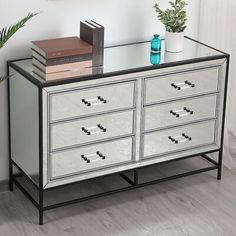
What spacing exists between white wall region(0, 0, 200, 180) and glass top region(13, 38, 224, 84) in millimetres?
74

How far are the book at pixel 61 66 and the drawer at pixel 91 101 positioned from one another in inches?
4.7

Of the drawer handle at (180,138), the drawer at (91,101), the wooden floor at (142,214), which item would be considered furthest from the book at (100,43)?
the wooden floor at (142,214)

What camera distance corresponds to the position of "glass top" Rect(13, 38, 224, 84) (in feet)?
10.8

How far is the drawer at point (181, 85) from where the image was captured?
3.48 metres

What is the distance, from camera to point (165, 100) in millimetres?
3537

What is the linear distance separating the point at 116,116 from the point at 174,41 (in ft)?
1.68

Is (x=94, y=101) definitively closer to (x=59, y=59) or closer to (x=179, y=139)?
(x=59, y=59)

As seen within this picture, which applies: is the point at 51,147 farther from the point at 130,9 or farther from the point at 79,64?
the point at 130,9

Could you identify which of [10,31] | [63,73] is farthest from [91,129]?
[10,31]

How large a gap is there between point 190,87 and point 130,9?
0.52m

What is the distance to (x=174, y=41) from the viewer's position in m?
3.62

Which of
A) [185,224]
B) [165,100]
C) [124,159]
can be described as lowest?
[185,224]

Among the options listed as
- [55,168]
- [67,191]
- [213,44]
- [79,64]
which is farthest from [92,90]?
[213,44]

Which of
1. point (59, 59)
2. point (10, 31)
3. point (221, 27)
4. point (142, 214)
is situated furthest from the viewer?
point (221, 27)
